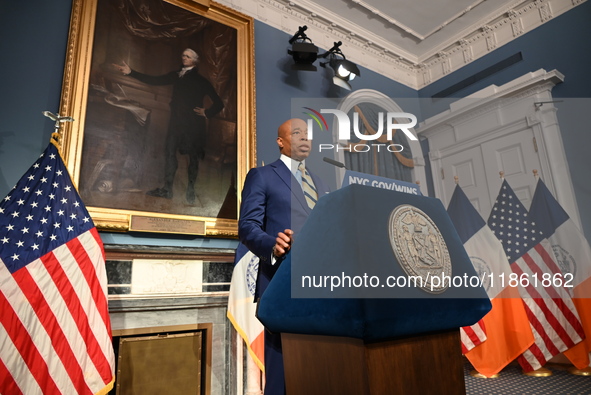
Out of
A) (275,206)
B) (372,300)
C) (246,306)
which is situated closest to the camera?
(372,300)

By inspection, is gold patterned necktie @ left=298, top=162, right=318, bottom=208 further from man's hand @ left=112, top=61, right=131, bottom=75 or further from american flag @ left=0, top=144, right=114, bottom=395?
man's hand @ left=112, top=61, right=131, bottom=75

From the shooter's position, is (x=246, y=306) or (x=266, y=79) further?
(x=266, y=79)

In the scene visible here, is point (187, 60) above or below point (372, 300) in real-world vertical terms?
above

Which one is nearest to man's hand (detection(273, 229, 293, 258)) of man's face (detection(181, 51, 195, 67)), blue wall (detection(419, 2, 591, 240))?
man's face (detection(181, 51, 195, 67))

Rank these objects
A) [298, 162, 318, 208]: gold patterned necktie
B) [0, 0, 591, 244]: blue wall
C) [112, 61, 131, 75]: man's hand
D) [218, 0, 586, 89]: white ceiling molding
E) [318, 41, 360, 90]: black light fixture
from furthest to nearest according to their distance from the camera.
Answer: [218, 0, 586, 89]: white ceiling molding, [318, 41, 360, 90]: black light fixture, [112, 61, 131, 75]: man's hand, [0, 0, 591, 244]: blue wall, [298, 162, 318, 208]: gold patterned necktie

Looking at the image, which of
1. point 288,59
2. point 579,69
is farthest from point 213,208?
point 579,69

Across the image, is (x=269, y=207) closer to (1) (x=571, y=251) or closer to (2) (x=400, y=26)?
(1) (x=571, y=251)

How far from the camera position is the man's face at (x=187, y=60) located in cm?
328

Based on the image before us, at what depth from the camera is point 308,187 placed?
1.57 m

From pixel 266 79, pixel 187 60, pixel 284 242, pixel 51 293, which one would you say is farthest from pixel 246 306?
pixel 266 79

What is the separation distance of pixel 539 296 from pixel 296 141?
2691 millimetres

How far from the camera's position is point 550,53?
418 cm

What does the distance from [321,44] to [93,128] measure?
2.93 meters

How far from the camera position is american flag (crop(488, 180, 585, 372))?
2975 millimetres
